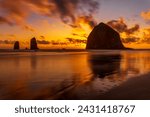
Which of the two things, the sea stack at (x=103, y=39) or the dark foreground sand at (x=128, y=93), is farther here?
the sea stack at (x=103, y=39)

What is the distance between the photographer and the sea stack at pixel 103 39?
157125 millimetres

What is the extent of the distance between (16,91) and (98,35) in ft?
519

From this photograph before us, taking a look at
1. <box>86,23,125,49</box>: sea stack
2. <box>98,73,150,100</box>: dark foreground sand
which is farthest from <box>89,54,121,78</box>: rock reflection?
<box>86,23,125,49</box>: sea stack

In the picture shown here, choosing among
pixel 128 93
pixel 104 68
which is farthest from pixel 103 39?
pixel 128 93

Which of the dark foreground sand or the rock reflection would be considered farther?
the rock reflection

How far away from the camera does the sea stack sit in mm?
157125

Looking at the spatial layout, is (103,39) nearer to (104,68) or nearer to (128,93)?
(104,68)

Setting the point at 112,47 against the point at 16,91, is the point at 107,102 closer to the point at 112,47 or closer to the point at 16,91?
the point at 16,91

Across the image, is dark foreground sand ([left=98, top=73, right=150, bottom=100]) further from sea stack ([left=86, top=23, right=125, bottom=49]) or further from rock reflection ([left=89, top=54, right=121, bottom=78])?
sea stack ([left=86, top=23, right=125, bottom=49])

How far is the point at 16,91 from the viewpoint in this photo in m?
10.2

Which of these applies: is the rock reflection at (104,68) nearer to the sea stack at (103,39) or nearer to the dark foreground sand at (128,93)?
the dark foreground sand at (128,93)

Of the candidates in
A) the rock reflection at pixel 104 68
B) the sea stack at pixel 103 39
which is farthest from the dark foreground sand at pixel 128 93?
the sea stack at pixel 103 39

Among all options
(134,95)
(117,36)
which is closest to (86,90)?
(134,95)

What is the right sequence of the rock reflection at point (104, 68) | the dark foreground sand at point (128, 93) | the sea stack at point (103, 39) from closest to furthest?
the dark foreground sand at point (128, 93), the rock reflection at point (104, 68), the sea stack at point (103, 39)
